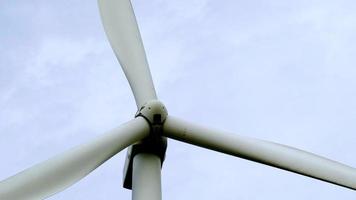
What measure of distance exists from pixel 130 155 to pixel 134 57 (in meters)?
2.17

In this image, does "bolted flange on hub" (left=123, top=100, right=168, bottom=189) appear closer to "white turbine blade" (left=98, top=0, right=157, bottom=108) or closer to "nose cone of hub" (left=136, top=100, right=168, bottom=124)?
"nose cone of hub" (left=136, top=100, right=168, bottom=124)

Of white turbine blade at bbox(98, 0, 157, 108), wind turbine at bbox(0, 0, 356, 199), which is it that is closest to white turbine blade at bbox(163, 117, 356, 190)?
wind turbine at bbox(0, 0, 356, 199)

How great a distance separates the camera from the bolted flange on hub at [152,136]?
1302 centimetres

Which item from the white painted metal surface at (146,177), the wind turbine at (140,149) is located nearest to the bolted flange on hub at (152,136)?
the wind turbine at (140,149)

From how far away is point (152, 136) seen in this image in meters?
13.2

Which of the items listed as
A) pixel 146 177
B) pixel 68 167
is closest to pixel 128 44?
pixel 146 177

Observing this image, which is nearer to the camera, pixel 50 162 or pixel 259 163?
pixel 50 162

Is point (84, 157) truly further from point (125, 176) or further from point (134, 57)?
point (134, 57)

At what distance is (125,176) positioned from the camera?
14062 millimetres

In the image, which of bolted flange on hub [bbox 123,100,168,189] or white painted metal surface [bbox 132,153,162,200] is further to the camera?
bolted flange on hub [bbox 123,100,168,189]

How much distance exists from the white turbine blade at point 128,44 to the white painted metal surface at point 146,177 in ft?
3.79

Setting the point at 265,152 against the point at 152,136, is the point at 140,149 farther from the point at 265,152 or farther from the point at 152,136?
the point at 265,152

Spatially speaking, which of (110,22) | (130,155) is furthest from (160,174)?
(110,22)

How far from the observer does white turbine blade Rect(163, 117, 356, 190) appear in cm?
1323
